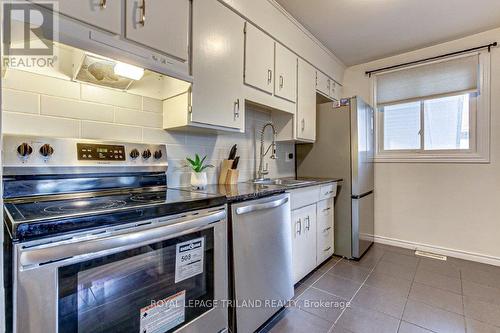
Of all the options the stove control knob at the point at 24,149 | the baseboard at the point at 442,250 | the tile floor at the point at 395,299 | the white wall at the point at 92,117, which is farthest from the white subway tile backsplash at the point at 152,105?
the baseboard at the point at 442,250

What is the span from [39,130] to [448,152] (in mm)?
3658

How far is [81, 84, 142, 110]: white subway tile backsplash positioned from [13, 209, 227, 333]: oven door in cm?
88

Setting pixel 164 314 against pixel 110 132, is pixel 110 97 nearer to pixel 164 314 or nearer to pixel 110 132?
pixel 110 132

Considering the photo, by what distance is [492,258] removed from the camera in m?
2.58

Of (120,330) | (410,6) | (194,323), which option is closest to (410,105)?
(410,6)

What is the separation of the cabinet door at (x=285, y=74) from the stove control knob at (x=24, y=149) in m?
1.72

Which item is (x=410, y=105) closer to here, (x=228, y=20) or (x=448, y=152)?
(x=448, y=152)

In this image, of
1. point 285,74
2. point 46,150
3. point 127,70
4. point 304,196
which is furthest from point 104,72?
point 304,196

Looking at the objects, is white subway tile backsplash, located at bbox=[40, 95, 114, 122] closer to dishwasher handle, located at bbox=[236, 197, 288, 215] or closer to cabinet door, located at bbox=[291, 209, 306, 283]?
dishwasher handle, located at bbox=[236, 197, 288, 215]

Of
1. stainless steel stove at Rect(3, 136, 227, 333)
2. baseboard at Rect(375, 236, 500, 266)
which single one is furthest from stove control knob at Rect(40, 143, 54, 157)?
baseboard at Rect(375, 236, 500, 266)

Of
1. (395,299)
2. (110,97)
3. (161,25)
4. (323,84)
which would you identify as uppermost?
(323,84)

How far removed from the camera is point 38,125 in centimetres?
121

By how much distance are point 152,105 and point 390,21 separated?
236 cm

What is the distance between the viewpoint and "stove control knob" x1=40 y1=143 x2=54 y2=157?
1147 mm
